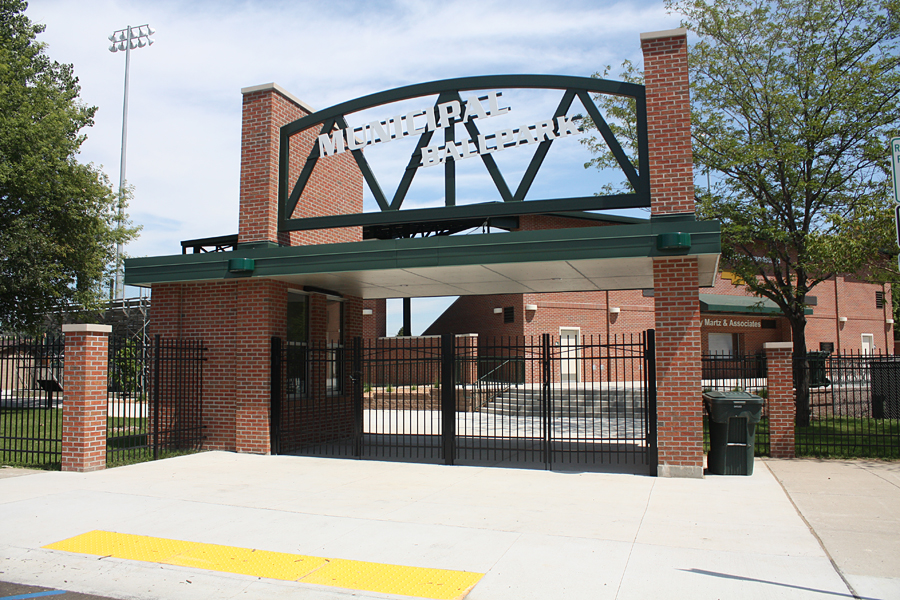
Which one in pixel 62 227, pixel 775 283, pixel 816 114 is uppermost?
pixel 816 114

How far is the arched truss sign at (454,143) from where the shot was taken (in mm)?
10336

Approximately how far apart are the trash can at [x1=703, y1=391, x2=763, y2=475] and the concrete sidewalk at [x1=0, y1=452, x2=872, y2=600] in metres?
0.32

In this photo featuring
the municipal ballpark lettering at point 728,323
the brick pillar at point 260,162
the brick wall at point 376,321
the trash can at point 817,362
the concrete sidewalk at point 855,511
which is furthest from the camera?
the brick wall at point 376,321

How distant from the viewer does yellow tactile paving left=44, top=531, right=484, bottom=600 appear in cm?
516

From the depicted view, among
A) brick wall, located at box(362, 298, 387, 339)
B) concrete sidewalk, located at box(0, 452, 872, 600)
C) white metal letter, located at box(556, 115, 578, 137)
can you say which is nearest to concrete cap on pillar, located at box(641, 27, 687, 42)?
white metal letter, located at box(556, 115, 578, 137)

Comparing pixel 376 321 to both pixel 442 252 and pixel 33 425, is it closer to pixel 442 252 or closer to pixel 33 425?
pixel 33 425

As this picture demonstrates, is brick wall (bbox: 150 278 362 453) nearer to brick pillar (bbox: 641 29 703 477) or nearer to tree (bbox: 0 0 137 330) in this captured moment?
brick pillar (bbox: 641 29 703 477)

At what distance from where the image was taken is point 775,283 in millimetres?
18359

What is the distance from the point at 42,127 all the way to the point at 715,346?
31.6 meters

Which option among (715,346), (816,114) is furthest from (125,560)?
(715,346)

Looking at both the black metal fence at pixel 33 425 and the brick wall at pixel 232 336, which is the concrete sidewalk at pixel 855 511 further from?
the black metal fence at pixel 33 425

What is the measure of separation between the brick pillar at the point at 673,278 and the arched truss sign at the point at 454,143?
0.32 meters

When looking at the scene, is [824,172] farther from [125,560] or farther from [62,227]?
[62,227]

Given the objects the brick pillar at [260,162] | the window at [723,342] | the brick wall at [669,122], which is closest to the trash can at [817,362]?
the brick wall at [669,122]
